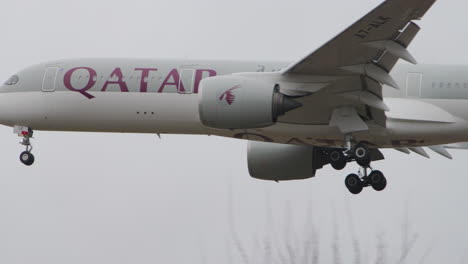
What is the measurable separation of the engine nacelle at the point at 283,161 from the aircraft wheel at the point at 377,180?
10.7 ft

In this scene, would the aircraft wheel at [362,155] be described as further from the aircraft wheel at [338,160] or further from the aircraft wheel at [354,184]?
the aircraft wheel at [338,160]

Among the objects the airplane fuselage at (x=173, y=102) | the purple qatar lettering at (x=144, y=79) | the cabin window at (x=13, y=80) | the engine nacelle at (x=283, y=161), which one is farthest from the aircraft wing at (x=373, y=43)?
the cabin window at (x=13, y=80)

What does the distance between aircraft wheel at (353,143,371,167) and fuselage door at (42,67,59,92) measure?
1013 centimetres

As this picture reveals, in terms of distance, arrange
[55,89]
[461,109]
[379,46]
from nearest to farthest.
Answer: [379,46]
[461,109]
[55,89]

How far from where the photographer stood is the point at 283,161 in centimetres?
3959

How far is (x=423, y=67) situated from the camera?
1421 inches

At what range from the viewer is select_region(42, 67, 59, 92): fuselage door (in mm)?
38178

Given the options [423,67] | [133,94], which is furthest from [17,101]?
[423,67]

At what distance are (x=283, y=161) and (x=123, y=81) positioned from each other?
6281mm

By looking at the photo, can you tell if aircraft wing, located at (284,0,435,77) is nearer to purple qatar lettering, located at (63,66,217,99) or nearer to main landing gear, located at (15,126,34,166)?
purple qatar lettering, located at (63,66,217,99)

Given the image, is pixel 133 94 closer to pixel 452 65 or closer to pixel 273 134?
pixel 273 134

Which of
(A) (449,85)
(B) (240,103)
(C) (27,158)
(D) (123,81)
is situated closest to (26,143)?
(C) (27,158)

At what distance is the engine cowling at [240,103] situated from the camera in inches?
1298

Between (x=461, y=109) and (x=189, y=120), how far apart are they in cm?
825
